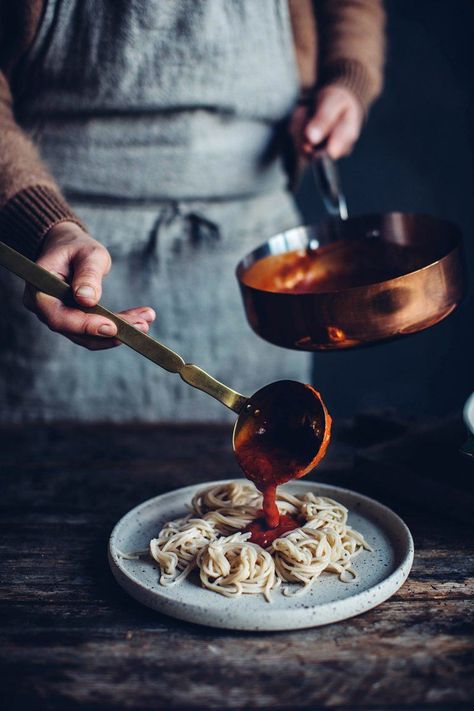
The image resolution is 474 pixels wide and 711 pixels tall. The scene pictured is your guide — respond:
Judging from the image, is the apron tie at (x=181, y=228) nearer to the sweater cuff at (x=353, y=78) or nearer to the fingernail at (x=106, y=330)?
the sweater cuff at (x=353, y=78)

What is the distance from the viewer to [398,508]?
7.02ft

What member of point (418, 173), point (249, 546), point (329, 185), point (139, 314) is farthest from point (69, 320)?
point (418, 173)

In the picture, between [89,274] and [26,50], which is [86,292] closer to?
[89,274]

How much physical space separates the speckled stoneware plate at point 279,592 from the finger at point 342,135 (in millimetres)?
1230

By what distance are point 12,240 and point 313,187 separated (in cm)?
273

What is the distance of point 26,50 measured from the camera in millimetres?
2717

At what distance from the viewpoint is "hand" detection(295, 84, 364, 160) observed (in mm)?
2686

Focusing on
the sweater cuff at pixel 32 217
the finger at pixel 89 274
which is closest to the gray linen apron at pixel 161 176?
the sweater cuff at pixel 32 217

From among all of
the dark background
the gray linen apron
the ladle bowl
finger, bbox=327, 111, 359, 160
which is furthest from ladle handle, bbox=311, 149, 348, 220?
the dark background

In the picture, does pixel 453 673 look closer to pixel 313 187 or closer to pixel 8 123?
pixel 8 123

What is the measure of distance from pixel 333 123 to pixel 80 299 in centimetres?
142

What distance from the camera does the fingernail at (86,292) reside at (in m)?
1.77

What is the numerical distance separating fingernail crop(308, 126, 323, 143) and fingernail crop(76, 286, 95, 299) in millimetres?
1190

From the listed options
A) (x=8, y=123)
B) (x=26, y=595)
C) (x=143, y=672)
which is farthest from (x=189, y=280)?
(x=143, y=672)
